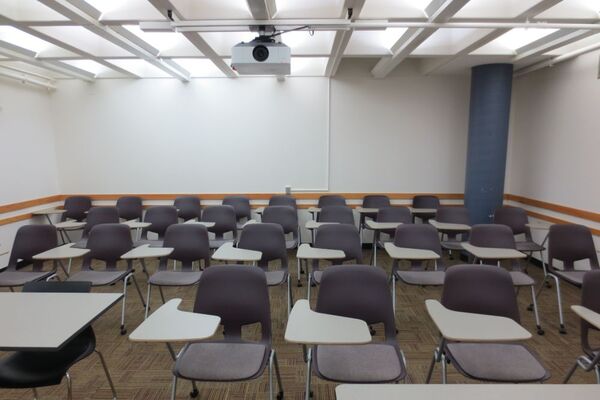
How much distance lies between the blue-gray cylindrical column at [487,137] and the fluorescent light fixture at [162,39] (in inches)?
172

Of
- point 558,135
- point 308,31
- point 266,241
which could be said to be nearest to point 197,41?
point 308,31

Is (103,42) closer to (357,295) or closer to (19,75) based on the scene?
(19,75)

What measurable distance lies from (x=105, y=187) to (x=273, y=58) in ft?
14.1

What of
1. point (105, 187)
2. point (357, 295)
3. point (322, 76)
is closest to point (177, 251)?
point (357, 295)

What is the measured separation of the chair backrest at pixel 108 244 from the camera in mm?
3604

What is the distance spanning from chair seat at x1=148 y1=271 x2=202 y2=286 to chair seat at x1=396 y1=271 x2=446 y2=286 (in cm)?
199

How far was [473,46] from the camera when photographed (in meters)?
3.94

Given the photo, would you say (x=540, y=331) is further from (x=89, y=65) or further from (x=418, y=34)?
(x=89, y=65)

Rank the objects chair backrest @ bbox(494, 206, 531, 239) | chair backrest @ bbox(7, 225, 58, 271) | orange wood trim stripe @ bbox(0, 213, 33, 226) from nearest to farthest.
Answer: chair backrest @ bbox(7, 225, 58, 271)
chair backrest @ bbox(494, 206, 531, 239)
orange wood trim stripe @ bbox(0, 213, 33, 226)

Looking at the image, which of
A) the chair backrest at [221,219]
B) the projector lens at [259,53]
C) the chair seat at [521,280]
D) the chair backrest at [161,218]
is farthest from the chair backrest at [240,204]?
the chair seat at [521,280]

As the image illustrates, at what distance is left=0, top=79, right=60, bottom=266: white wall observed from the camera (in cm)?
487

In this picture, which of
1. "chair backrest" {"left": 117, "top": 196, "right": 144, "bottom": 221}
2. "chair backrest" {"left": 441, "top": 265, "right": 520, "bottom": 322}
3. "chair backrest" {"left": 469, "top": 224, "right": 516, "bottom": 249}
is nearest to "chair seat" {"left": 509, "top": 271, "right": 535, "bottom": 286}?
"chair backrest" {"left": 469, "top": 224, "right": 516, "bottom": 249}

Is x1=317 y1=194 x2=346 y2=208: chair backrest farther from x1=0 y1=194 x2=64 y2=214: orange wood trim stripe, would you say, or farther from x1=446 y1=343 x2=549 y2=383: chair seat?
x1=0 y1=194 x2=64 y2=214: orange wood trim stripe

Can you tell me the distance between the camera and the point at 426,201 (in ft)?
18.5
